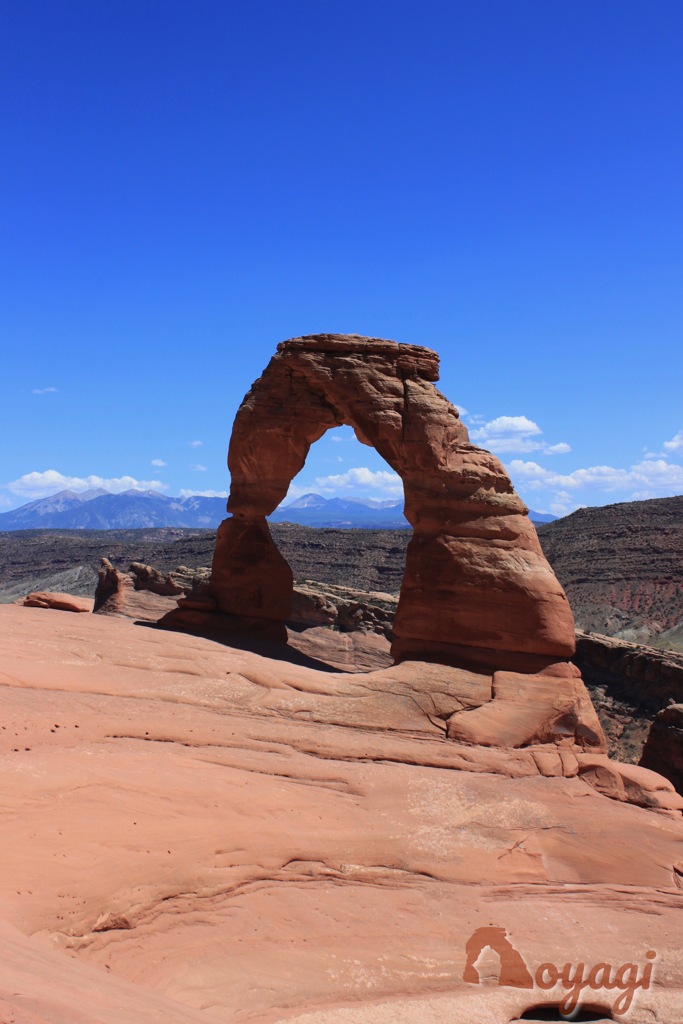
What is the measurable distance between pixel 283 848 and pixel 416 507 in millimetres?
9030

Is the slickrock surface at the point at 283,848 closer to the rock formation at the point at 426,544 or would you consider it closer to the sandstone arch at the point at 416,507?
the rock formation at the point at 426,544

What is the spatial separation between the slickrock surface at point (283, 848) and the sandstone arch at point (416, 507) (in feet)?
5.69

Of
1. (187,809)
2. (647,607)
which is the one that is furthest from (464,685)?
(647,607)

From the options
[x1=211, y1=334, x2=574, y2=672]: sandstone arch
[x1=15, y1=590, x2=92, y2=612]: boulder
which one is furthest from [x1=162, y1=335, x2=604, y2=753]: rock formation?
[x1=15, y1=590, x2=92, y2=612]: boulder

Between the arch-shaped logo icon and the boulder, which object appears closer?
the arch-shaped logo icon

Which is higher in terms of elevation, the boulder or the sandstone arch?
the sandstone arch

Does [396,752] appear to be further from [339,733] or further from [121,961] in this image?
[121,961]

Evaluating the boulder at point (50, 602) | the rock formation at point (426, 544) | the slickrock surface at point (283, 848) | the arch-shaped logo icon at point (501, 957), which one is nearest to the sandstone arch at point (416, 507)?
the rock formation at point (426, 544)

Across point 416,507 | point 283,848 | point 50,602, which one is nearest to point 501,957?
point 283,848

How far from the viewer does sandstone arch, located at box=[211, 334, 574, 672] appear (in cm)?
1598

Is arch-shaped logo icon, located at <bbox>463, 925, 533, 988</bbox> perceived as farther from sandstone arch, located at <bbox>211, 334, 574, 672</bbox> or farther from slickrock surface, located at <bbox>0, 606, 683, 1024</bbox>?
sandstone arch, located at <bbox>211, 334, 574, 672</bbox>

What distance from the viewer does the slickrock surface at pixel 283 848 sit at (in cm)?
712

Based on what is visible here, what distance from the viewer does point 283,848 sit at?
9414 millimetres

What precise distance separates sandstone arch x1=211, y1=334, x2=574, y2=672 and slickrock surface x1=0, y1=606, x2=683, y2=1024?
1.73 meters
